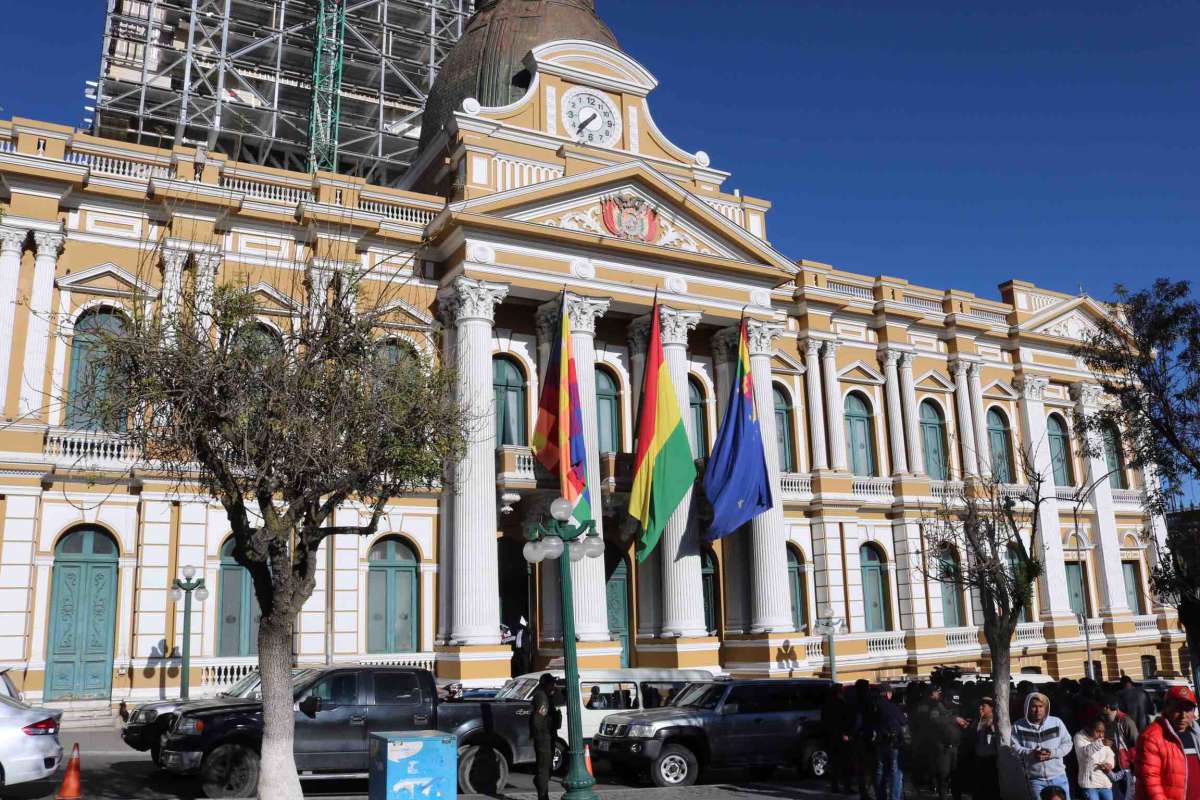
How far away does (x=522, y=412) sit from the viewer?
92.8ft

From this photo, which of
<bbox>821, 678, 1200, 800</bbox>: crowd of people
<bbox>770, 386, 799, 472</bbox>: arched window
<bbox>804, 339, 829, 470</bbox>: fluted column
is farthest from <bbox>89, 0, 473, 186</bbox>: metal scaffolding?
<bbox>821, 678, 1200, 800</bbox>: crowd of people

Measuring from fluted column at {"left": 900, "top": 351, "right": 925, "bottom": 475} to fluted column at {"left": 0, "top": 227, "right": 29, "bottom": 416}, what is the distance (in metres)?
25.9

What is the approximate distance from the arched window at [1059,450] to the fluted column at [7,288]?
32.8m

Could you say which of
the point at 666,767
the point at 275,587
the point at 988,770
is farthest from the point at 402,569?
the point at 988,770

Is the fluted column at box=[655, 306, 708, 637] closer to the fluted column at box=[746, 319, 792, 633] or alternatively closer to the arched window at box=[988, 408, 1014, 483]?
the fluted column at box=[746, 319, 792, 633]

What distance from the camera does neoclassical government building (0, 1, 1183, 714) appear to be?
23.2 meters

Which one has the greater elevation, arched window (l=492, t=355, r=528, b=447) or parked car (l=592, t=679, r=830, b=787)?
arched window (l=492, t=355, r=528, b=447)

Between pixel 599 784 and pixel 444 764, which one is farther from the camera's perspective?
pixel 599 784

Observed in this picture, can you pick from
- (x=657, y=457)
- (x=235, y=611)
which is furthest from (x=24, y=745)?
(x=657, y=457)

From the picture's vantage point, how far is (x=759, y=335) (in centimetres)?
3012

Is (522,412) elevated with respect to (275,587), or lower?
elevated

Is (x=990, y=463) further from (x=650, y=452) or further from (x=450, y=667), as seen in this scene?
(x=450, y=667)

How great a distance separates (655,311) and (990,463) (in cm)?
1529

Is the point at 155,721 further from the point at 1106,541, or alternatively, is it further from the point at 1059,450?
the point at 1059,450
